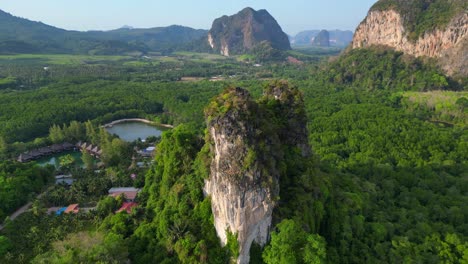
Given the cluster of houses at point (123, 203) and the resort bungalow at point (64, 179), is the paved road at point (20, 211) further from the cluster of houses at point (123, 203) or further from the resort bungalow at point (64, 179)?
the resort bungalow at point (64, 179)

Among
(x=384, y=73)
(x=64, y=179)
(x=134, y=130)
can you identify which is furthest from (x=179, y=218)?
(x=384, y=73)

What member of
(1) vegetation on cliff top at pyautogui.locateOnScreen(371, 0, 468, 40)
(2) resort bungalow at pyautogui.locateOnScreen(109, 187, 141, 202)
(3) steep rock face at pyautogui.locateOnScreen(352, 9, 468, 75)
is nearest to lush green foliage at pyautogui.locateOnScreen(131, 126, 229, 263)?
(2) resort bungalow at pyautogui.locateOnScreen(109, 187, 141, 202)

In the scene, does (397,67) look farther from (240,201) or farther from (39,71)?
(39,71)

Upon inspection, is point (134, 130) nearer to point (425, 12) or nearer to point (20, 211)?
point (20, 211)

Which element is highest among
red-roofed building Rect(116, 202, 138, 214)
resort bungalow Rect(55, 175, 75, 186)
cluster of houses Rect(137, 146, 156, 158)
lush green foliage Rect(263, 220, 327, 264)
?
lush green foliage Rect(263, 220, 327, 264)

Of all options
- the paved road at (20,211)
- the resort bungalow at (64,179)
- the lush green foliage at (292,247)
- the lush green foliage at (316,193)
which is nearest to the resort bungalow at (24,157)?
the lush green foliage at (316,193)

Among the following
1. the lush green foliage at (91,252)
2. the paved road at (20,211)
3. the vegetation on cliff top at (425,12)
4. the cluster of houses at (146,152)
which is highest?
the vegetation on cliff top at (425,12)

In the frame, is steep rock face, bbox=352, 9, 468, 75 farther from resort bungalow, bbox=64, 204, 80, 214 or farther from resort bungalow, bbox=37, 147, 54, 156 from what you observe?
resort bungalow, bbox=37, 147, 54, 156
